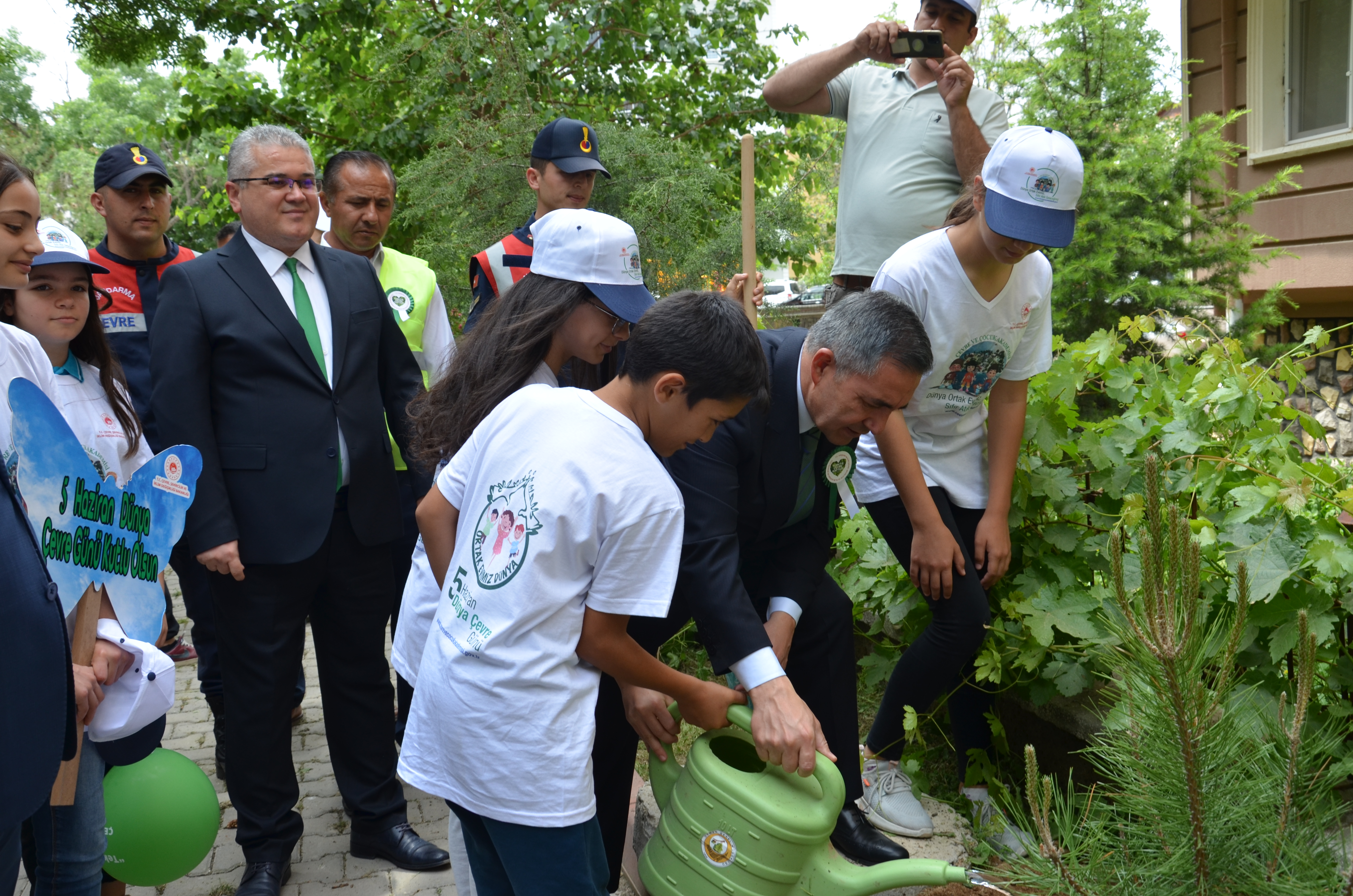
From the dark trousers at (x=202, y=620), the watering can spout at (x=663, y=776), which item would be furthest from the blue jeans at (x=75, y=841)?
the dark trousers at (x=202, y=620)

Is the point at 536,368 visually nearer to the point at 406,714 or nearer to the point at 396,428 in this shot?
the point at 396,428

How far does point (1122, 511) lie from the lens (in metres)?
2.65

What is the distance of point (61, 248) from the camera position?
2.43 meters

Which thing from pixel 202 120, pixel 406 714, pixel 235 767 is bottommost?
pixel 406 714

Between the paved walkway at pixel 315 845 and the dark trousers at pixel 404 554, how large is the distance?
10.8 inches

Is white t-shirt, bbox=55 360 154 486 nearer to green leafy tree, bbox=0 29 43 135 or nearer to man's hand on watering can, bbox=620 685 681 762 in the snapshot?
man's hand on watering can, bbox=620 685 681 762

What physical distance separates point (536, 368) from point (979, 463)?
1.28 metres

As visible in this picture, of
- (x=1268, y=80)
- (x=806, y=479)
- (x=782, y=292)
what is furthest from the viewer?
(x=782, y=292)

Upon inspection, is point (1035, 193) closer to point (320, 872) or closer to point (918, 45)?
point (918, 45)

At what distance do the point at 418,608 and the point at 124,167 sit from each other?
2.40 meters

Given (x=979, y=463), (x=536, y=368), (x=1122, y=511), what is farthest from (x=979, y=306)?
(x=536, y=368)

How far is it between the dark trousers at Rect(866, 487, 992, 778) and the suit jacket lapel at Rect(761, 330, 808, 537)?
47cm

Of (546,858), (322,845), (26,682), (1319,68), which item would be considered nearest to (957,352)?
(546,858)

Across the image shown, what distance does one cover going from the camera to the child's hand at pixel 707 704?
182 cm
